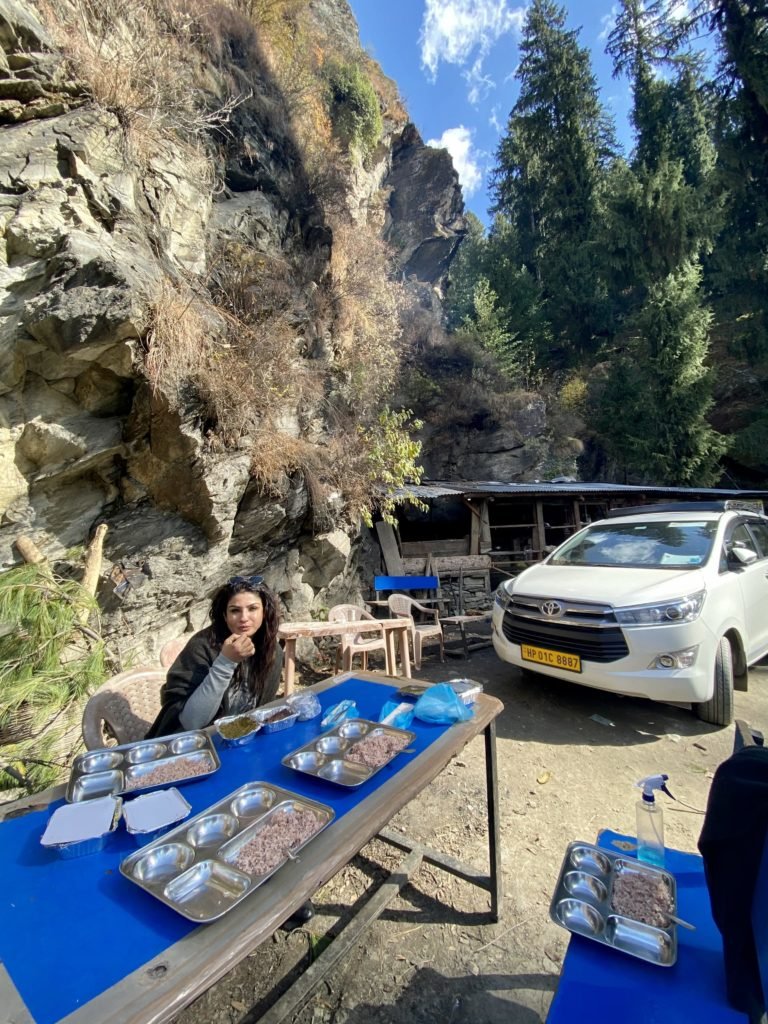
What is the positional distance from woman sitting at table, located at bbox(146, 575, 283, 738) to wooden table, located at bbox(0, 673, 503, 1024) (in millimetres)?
474

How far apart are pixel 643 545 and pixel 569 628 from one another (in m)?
1.54

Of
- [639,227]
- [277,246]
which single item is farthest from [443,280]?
[277,246]

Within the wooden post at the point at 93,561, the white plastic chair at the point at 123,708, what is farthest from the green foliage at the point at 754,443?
the white plastic chair at the point at 123,708

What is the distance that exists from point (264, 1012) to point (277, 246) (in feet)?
27.5

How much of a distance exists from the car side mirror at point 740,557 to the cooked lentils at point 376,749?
4.24 meters

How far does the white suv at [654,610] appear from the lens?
3662mm

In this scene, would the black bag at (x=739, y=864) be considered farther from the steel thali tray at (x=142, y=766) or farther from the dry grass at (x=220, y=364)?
the dry grass at (x=220, y=364)

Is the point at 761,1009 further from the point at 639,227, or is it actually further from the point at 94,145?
the point at 639,227

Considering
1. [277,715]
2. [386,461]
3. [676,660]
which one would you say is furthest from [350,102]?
[277,715]

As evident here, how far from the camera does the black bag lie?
1052 millimetres

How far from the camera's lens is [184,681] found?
227cm

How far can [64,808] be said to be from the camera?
1395 mm

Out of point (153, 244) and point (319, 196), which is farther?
point (319, 196)

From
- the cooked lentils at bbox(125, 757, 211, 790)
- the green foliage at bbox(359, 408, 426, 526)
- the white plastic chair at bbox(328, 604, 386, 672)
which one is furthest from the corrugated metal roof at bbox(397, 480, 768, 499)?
the cooked lentils at bbox(125, 757, 211, 790)
